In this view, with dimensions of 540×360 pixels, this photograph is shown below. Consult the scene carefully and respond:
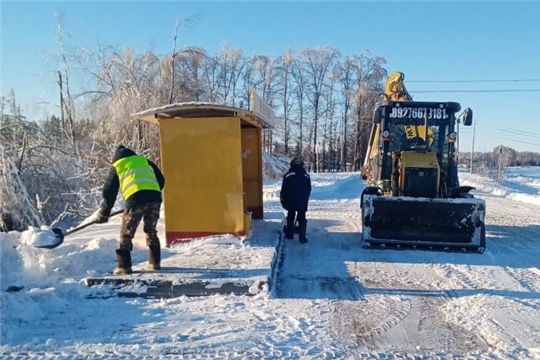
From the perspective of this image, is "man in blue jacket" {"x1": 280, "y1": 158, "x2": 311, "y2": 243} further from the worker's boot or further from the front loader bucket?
the front loader bucket

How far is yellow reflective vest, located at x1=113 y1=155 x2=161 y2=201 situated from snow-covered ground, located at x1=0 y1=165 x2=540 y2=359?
4.18 ft

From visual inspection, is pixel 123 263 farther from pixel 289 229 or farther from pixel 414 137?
pixel 414 137

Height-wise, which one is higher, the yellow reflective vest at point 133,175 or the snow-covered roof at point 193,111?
the snow-covered roof at point 193,111

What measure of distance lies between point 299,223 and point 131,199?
4.11 m

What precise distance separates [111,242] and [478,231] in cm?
655

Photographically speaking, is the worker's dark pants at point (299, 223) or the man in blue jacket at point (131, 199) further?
the worker's dark pants at point (299, 223)

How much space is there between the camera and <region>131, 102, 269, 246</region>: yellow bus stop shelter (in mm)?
8125

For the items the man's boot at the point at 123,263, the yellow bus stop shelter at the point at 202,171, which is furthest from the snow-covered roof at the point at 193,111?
the man's boot at the point at 123,263

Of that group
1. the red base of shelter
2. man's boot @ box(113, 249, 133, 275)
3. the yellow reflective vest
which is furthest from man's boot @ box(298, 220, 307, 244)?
man's boot @ box(113, 249, 133, 275)

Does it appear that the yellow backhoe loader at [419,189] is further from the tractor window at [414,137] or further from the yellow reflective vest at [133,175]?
the yellow reflective vest at [133,175]

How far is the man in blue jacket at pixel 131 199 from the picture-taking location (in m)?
6.39

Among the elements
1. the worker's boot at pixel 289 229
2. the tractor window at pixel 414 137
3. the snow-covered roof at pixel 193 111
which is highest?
the snow-covered roof at pixel 193 111

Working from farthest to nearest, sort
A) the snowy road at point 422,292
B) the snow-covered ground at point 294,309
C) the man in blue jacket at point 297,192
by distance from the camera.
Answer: the man in blue jacket at point 297,192, the snowy road at point 422,292, the snow-covered ground at point 294,309

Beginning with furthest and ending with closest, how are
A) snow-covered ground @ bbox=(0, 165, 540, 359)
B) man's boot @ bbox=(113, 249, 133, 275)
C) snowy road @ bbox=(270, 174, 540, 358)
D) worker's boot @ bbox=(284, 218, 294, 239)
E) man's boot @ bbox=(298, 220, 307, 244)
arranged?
worker's boot @ bbox=(284, 218, 294, 239) → man's boot @ bbox=(298, 220, 307, 244) → man's boot @ bbox=(113, 249, 133, 275) → snowy road @ bbox=(270, 174, 540, 358) → snow-covered ground @ bbox=(0, 165, 540, 359)
